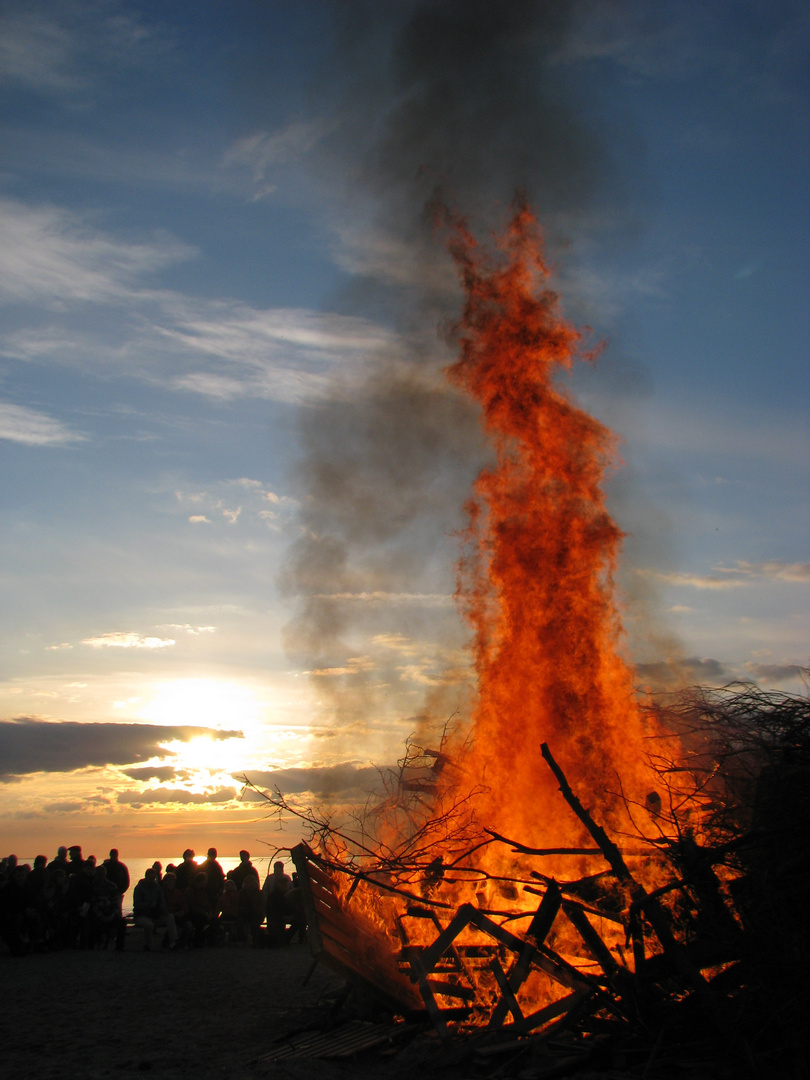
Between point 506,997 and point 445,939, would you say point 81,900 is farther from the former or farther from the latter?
point 506,997

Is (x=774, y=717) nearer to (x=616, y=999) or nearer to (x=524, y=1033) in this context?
(x=616, y=999)

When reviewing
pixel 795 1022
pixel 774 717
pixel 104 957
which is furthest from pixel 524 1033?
pixel 104 957

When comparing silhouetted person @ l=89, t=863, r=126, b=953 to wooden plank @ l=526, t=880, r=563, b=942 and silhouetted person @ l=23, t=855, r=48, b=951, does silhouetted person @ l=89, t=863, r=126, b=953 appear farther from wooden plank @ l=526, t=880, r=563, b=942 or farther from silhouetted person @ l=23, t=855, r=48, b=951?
wooden plank @ l=526, t=880, r=563, b=942

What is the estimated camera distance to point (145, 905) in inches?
697

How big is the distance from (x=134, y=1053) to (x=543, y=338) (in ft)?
44.7

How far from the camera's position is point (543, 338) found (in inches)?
600

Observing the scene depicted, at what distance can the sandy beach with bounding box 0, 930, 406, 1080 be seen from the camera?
835 cm

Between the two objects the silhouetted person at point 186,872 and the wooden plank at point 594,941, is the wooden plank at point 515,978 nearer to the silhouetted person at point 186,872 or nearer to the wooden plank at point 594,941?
the wooden plank at point 594,941

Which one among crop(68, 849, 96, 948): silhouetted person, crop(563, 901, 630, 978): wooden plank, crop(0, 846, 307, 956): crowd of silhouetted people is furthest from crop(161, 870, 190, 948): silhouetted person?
crop(563, 901, 630, 978): wooden plank

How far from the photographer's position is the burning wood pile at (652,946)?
7.04 meters

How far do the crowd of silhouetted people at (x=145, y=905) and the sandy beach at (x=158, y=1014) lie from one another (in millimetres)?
610

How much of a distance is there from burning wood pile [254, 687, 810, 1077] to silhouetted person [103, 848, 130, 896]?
907 cm

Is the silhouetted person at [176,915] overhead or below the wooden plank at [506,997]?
below

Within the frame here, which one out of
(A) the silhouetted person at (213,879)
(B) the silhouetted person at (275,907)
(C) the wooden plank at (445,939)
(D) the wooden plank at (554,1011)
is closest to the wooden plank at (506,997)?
(D) the wooden plank at (554,1011)
